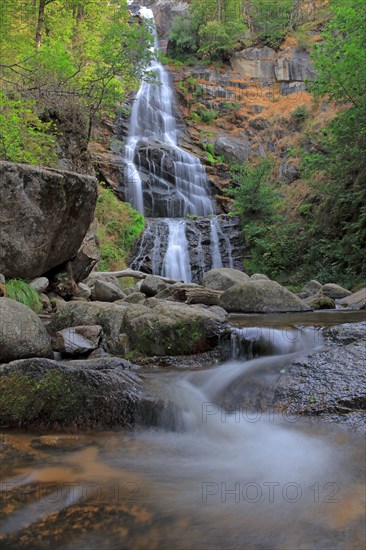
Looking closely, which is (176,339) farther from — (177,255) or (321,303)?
(177,255)

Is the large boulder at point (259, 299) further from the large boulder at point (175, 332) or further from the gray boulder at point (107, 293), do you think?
the large boulder at point (175, 332)

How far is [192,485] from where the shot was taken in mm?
2340

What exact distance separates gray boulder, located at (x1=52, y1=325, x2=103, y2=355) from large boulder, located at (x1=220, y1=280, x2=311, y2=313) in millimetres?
3646

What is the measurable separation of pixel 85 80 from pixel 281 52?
2357 centimetres

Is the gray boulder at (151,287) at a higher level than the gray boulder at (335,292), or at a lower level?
higher

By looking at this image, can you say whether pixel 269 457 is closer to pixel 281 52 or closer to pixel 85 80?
pixel 85 80

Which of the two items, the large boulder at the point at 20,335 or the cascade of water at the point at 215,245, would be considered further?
the cascade of water at the point at 215,245

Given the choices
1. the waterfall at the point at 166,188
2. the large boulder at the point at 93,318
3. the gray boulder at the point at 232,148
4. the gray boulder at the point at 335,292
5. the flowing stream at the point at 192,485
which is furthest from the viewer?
the gray boulder at the point at 232,148

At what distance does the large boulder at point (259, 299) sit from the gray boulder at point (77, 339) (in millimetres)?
3646

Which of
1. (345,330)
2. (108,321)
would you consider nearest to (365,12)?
(345,330)

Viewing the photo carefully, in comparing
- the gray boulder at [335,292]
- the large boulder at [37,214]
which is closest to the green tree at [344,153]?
the gray boulder at [335,292]

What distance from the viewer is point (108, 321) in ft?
18.7

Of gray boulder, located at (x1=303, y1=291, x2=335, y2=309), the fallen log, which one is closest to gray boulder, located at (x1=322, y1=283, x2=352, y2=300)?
gray boulder, located at (x1=303, y1=291, x2=335, y2=309)

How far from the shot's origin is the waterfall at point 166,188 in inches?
650
